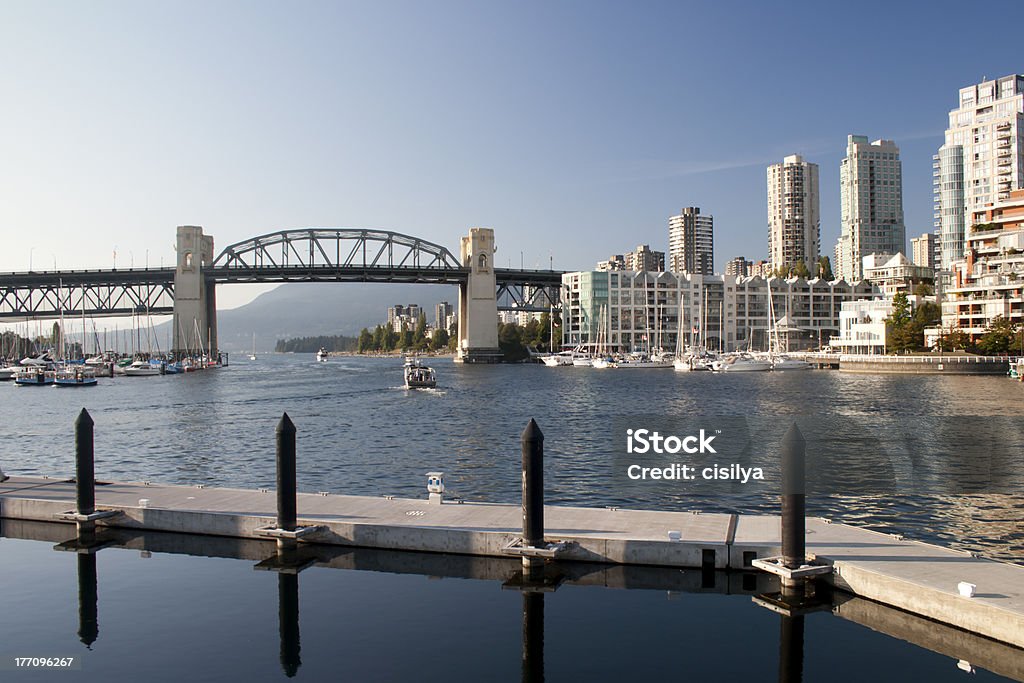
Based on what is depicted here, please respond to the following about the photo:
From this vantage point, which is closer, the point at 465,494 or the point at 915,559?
the point at 915,559

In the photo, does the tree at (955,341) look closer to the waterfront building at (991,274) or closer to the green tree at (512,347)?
the waterfront building at (991,274)

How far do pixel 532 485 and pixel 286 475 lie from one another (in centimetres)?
432

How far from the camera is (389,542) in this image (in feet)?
51.7

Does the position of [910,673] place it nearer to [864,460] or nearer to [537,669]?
[537,669]

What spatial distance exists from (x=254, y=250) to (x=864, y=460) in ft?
481

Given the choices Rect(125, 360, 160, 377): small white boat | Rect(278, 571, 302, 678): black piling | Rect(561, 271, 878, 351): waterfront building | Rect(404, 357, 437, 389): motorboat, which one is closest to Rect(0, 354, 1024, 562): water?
Rect(404, 357, 437, 389): motorboat

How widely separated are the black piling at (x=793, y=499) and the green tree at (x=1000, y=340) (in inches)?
3597

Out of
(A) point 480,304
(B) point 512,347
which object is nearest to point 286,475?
(A) point 480,304

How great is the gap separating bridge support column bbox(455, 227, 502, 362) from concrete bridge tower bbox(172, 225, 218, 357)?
4147cm

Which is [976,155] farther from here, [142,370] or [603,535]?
[603,535]

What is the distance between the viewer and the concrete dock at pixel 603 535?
1207cm

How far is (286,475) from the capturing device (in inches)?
600

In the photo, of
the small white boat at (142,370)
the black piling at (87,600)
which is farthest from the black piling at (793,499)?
the small white boat at (142,370)

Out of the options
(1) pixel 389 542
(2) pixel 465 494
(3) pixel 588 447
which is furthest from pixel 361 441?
(1) pixel 389 542
